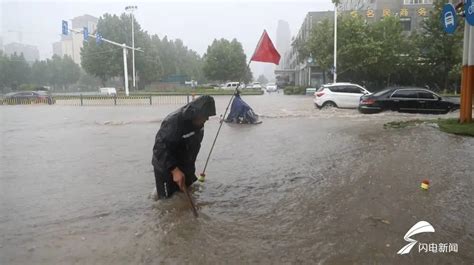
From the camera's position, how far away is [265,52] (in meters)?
7.30

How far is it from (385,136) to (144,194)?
7360 mm

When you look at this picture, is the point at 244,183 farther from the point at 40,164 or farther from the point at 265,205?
the point at 40,164

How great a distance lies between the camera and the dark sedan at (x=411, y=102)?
57.7 ft

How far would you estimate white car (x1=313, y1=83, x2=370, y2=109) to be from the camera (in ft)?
69.1

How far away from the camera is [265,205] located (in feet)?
18.6

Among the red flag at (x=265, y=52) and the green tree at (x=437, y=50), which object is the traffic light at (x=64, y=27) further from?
the green tree at (x=437, y=50)

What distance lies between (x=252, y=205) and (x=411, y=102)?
13969 mm

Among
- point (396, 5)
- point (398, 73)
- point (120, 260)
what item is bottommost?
point (120, 260)

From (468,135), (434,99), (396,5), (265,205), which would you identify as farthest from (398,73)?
(265,205)

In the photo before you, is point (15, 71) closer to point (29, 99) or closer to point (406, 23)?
point (29, 99)

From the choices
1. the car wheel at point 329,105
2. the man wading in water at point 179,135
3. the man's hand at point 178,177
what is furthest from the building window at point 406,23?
the man's hand at point 178,177

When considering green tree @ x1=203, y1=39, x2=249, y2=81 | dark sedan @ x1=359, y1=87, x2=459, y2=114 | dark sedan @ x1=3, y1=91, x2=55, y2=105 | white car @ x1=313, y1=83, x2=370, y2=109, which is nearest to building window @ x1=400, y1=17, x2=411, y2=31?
green tree @ x1=203, y1=39, x2=249, y2=81

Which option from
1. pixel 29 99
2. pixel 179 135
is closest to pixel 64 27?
pixel 29 99

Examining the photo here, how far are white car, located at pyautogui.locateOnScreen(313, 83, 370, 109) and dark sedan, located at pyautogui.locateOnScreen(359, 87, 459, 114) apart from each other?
3.22 metres
